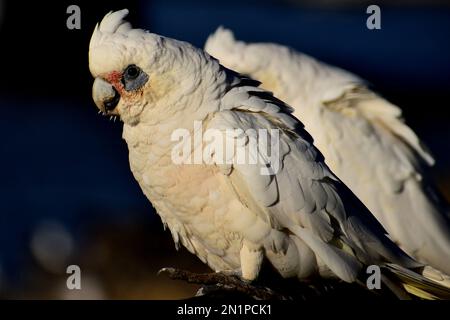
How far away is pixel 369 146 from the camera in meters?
4.89

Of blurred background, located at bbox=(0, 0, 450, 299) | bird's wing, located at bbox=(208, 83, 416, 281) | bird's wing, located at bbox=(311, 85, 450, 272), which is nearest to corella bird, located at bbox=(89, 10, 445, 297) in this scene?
bird's wing, located at bbox=(208, 83, 416, 281)

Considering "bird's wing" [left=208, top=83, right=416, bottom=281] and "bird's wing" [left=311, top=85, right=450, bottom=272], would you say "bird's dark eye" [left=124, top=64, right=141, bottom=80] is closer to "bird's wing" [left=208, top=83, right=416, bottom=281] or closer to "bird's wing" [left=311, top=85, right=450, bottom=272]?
"bird's wing" [left=208, top=83, right=416, bottom=281]

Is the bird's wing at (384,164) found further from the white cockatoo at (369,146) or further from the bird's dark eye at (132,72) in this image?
the bird's dark eye at (132,72)

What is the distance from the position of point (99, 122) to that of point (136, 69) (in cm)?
638

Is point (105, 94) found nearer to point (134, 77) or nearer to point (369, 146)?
point (134, 77)

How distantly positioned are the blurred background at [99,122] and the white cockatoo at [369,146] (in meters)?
1.76

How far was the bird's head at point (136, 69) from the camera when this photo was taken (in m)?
3.57

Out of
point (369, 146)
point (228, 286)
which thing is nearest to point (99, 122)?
point (369, 146)

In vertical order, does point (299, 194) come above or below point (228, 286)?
above

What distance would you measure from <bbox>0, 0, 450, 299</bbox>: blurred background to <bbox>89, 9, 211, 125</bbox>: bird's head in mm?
3495

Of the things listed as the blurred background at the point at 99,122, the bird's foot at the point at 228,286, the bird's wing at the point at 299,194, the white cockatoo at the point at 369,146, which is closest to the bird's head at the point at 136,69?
the bird's wing at the point at 299,194

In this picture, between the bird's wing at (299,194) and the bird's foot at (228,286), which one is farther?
the bird's foot at (228,286)
